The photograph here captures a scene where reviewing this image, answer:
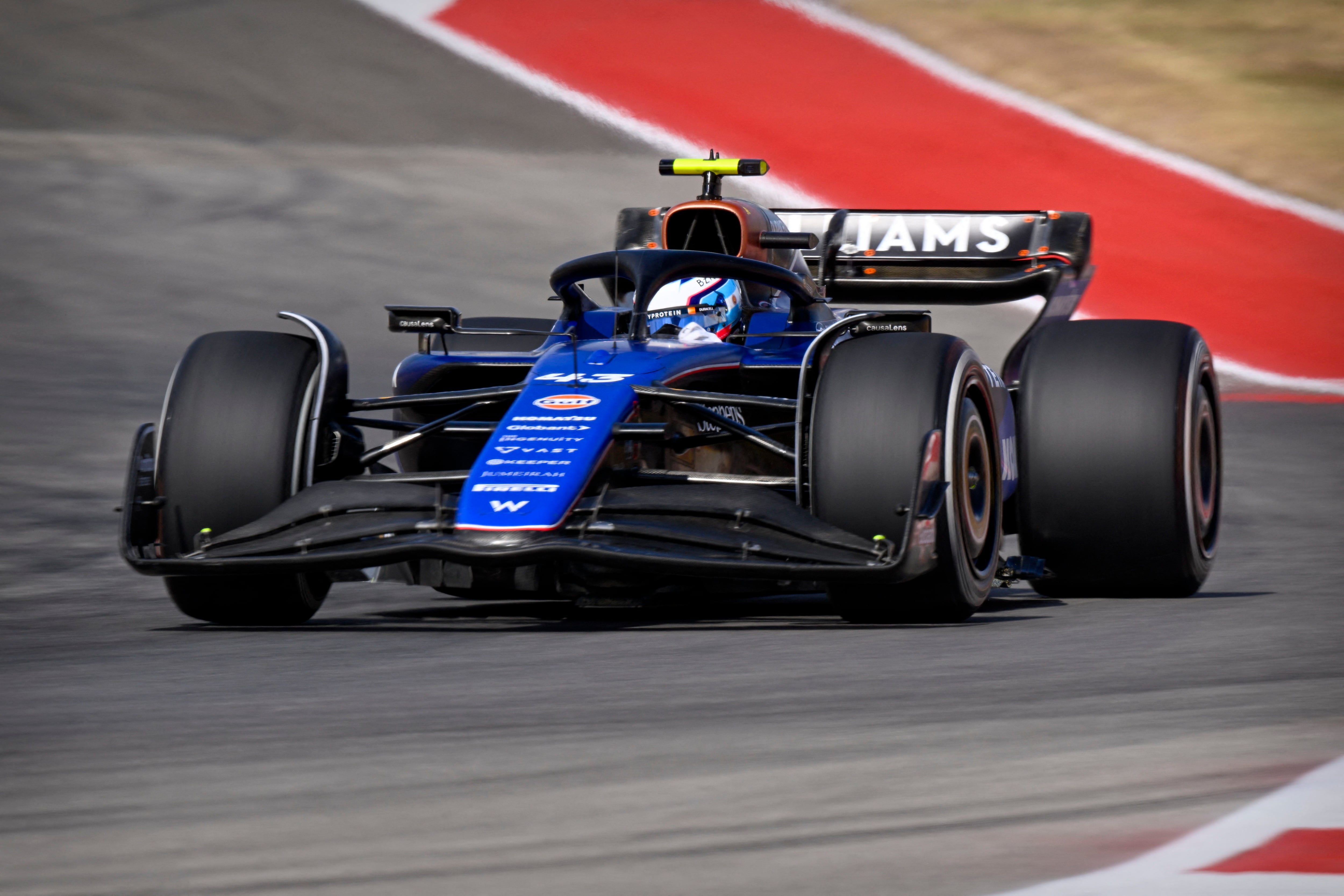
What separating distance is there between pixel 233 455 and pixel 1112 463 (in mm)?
3199

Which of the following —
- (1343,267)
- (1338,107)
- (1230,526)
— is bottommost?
(1230,526)

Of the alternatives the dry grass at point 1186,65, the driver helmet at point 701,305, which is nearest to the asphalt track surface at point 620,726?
the driver helmet at point 701,305

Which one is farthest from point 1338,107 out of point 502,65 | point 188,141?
point 188,141

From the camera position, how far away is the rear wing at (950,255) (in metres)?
10.3

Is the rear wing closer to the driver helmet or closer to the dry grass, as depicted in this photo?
the driver helmet

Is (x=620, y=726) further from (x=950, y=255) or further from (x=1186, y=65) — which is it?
(x=1186, y=65)

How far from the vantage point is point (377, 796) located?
13.3ft

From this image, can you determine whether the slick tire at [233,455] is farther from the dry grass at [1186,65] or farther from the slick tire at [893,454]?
the dry grass at [1186,65]

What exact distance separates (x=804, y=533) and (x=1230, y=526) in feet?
17.3

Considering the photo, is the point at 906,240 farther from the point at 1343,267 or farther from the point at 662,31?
the point at 662,31

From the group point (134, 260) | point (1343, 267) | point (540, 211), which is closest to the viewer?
point (134, 260)

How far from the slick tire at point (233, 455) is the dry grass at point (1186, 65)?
17.7 m

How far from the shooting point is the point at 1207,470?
8516 mm

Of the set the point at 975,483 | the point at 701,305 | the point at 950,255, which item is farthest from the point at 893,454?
the point at 950,255
